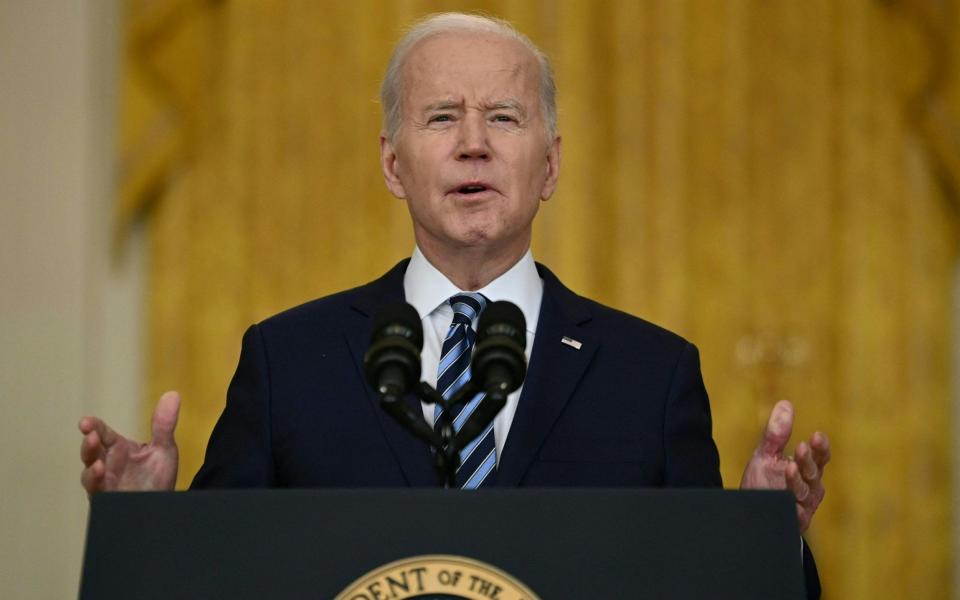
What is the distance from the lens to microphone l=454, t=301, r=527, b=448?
5.63 feet

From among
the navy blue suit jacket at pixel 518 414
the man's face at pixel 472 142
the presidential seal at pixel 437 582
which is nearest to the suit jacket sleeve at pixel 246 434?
the navy blue suit jacket at pixel 518 414

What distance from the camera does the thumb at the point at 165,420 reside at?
2.14 m

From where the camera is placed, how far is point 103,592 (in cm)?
164

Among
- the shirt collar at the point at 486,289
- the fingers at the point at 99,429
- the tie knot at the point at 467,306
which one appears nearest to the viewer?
the fingers at the point at 99,429

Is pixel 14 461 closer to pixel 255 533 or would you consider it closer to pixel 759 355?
pixel 759 355

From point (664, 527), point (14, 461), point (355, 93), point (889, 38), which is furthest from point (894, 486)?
point (664, 527)

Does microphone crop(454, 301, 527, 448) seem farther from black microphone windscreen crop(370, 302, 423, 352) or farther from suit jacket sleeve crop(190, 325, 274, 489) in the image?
suit jacket sleeve crop(190, 325, 274, 489)

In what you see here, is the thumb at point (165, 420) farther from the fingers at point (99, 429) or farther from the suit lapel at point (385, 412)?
the suit lapel at point (385, 412)

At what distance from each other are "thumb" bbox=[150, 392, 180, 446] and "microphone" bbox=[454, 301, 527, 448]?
0.59 meters

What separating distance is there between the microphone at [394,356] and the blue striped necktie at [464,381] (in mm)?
433

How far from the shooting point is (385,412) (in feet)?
6.90

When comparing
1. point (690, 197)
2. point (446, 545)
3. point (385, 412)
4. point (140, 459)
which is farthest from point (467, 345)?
point (690, 197)

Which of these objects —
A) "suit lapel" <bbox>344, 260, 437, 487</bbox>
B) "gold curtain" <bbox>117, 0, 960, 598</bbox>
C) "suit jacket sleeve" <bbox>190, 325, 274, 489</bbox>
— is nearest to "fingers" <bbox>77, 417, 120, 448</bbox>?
"suit jacket sleeve" <bbox>190, 325, 274, 489</bbox>

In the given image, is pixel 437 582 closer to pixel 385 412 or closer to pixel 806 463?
pixel 385 412
